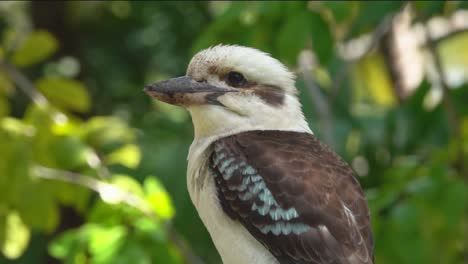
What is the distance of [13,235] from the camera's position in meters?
4.85

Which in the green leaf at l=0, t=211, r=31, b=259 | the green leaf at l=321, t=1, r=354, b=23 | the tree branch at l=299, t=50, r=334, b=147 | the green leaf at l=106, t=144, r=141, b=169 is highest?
the green leaf at l=321, t=1, r=354, b=23

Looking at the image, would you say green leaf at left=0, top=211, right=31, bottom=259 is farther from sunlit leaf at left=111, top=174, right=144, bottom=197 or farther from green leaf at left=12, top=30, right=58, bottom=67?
green leaf at left=12, top=30, right=58, bottom=67

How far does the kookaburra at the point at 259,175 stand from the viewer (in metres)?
3.48

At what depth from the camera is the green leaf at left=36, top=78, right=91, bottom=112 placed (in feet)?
18.4

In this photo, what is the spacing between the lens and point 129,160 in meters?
4.96

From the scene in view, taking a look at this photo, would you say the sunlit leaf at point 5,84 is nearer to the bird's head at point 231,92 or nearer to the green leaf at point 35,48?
the green leaf at point 35,48

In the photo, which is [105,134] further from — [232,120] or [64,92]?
[232,120]

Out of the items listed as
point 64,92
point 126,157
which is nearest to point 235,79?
point 126,157

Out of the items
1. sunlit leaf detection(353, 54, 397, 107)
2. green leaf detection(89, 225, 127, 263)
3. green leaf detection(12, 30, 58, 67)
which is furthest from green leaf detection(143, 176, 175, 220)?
sunlit leaf detection(353, 54, 397, 107)

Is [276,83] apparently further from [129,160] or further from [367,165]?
[367,165]

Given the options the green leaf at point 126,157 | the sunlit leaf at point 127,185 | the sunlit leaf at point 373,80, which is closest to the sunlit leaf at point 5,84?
the green leaf at point 126,157

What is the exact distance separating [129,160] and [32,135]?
46cm

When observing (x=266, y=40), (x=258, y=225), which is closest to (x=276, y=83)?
(x=258, y=225)

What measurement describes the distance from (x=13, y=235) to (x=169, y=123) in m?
1.82
